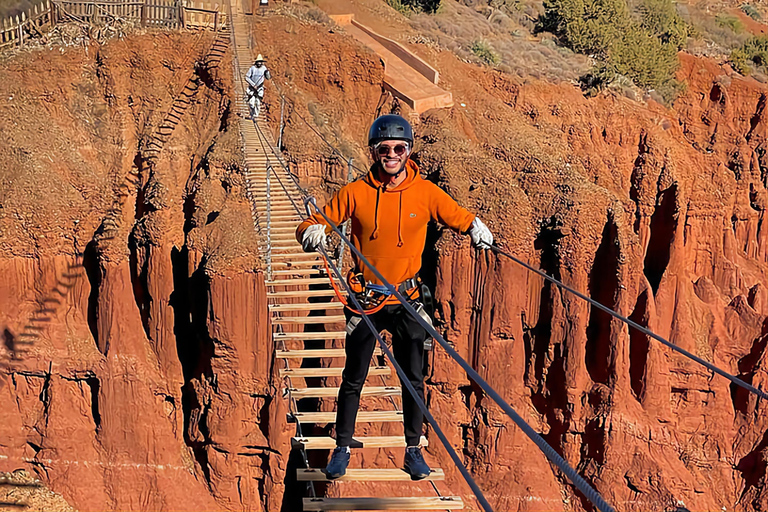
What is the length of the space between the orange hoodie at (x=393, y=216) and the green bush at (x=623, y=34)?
1717 cm

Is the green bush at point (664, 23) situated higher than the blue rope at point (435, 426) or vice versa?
the green bush at point (664, 23)

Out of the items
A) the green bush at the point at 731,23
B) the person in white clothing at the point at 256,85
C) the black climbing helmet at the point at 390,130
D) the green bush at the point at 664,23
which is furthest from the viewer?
the green bush at the point at 731,23

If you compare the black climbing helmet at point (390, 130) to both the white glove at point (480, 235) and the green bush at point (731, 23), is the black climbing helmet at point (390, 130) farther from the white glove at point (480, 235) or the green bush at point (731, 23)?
the green bush at point (731, 23)

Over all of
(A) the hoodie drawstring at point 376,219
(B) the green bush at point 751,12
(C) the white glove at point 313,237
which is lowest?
(C) the white glove at point 313,237

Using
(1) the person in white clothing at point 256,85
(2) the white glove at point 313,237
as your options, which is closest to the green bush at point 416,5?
(1) the person in white clothing at point 256,85

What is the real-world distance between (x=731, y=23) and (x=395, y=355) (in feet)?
107

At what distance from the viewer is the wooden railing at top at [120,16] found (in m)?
23.3

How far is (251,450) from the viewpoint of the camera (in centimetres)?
1570

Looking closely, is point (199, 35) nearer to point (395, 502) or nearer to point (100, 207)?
point (100, 207)

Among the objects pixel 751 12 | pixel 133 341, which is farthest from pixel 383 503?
pixel 751 12

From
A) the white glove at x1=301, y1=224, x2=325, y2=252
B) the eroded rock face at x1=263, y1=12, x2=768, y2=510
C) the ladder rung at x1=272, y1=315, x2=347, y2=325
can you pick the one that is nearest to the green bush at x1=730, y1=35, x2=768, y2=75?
the eroded rock face at x1=263, y1=12, x2=768, y2=510

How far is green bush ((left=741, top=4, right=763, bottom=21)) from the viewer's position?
1469 inches

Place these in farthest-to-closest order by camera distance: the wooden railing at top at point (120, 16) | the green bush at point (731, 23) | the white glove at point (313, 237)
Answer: the green bush at point (731, 23)
the wooden railing at top at point (120, 16)
the white glove at point (313, 237)

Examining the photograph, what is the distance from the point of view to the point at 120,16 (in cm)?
2389
